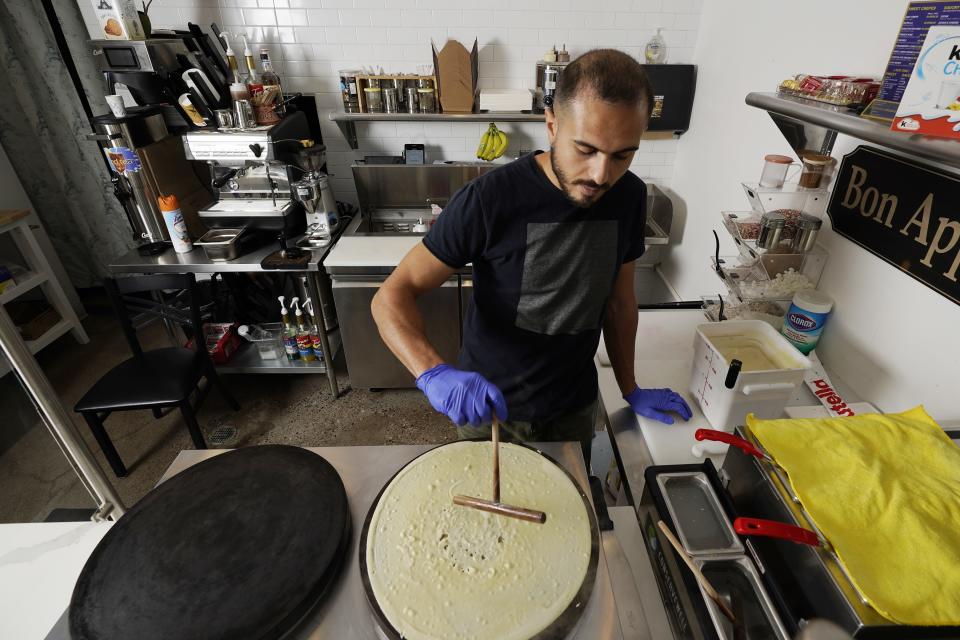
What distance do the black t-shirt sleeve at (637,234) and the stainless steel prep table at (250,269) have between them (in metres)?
1.72

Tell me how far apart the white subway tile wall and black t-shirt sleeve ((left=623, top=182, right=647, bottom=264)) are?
207cm

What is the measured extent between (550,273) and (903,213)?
0.94 meters

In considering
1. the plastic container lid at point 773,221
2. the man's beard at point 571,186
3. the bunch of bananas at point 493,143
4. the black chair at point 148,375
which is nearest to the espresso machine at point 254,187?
the black chair at point 148,375

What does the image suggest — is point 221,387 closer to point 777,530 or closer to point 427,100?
point 427,100

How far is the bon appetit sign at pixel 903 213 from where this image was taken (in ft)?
3.71

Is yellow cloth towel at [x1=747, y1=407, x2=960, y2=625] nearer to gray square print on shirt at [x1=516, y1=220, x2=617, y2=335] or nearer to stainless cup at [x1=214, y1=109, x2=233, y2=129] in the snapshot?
gray square print on shirt at [x1=516, y1=220, x2=617, y2=335]

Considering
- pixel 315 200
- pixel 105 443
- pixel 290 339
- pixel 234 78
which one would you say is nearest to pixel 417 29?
pixel 234 78

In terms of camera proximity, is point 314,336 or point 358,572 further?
point 314,336

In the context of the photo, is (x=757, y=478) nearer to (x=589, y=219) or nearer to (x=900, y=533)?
(x=900, y=533)

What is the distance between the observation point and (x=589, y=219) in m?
1.26

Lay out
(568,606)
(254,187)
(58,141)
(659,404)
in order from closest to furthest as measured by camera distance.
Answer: (568,606)
(659,404)
(254,187)
(58,141)

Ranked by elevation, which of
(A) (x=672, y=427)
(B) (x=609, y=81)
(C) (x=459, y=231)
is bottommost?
(A) (x=672, y=427)

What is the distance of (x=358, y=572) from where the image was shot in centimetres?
71

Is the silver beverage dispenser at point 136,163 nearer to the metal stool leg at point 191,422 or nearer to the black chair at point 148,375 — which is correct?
the black chair at point 148,375
